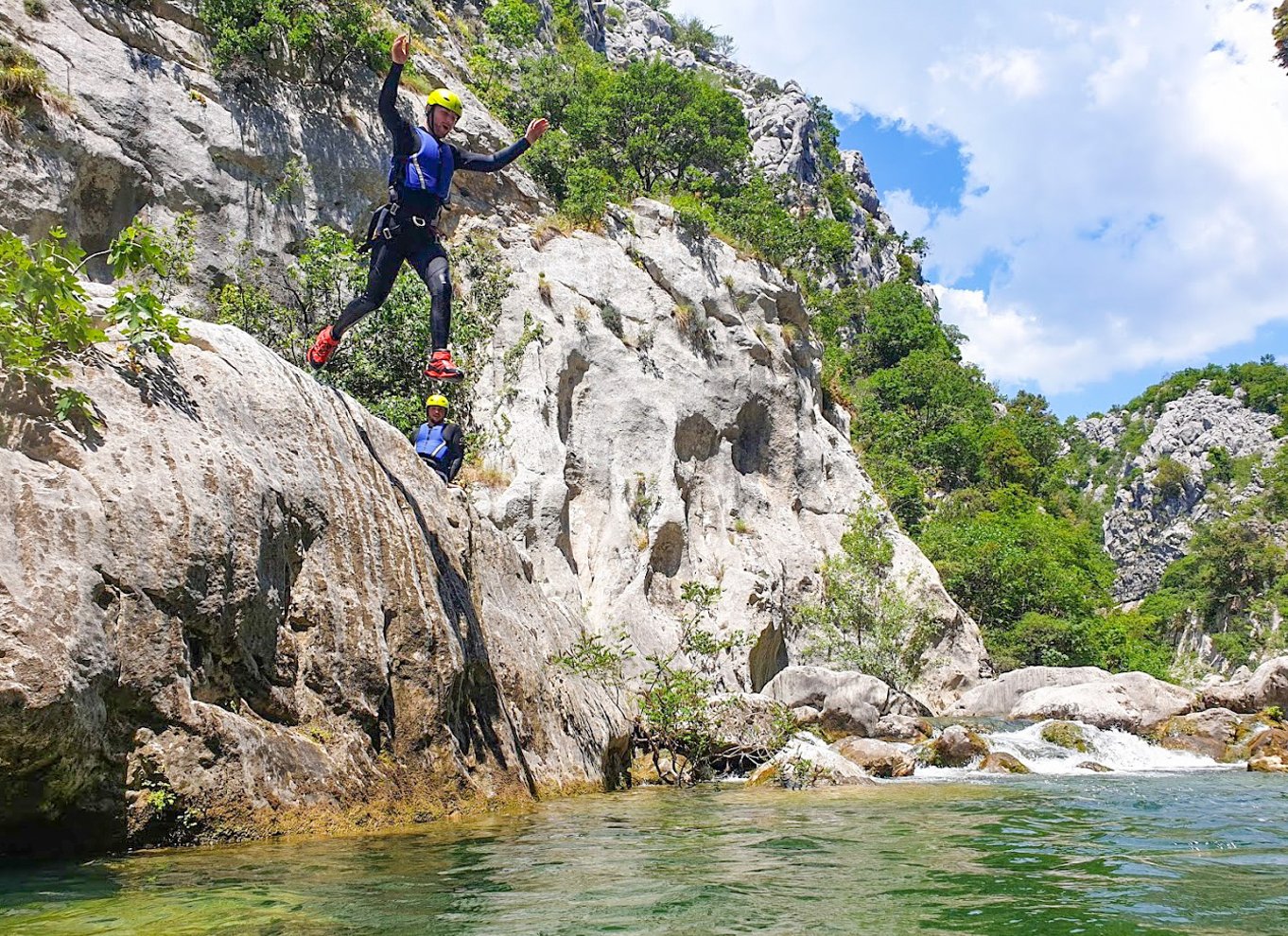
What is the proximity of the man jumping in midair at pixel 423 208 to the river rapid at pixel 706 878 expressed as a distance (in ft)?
13.8

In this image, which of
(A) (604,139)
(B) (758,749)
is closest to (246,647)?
(B) (758,749)

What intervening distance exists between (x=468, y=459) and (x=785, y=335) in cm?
1633

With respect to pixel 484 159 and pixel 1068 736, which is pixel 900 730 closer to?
pixel 1068 736

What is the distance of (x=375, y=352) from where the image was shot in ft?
65.0

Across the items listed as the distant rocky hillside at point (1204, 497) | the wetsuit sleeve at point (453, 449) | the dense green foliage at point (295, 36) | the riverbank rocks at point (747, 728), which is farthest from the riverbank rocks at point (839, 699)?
the distant rocky hillside at point (1204, 497)

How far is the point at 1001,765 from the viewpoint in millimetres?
15805

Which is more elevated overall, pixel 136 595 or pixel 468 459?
pixel 468 459

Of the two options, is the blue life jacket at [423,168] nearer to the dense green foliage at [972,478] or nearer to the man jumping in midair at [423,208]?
Answer: the man jumping in midair at [423,208]

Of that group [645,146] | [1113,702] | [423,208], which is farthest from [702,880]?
[645,146]

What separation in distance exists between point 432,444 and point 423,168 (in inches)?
141

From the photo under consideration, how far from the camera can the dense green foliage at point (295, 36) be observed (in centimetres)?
2391

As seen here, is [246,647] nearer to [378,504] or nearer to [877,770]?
[378,504]

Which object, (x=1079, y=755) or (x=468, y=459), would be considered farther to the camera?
(x=468, y=459)

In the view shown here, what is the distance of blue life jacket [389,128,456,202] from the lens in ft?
27.9
